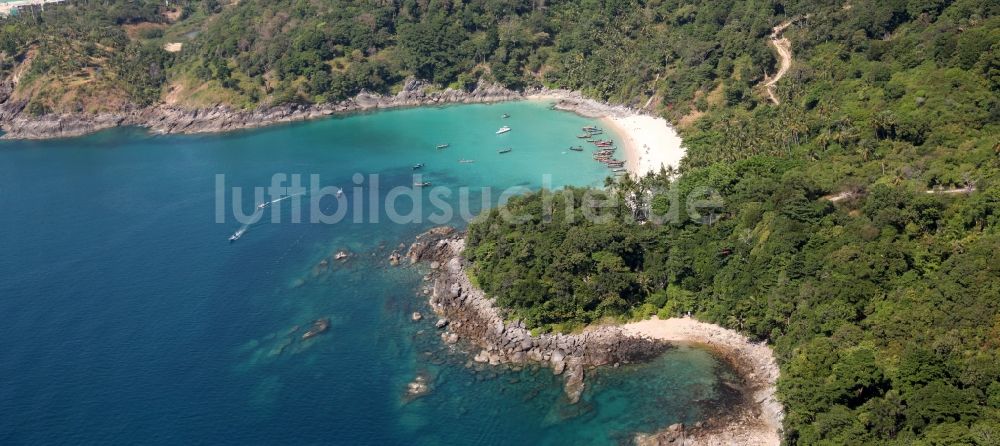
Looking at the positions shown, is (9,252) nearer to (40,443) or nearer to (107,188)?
(107,188)

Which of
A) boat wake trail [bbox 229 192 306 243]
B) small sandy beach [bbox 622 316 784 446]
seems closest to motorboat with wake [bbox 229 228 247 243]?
boat wake trail [bbox 229 192 306 243]

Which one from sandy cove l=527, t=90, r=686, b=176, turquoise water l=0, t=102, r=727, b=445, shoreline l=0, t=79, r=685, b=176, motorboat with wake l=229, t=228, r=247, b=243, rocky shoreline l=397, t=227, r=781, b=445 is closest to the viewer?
rocky shoreline l=397, t=227, r=781, b=445

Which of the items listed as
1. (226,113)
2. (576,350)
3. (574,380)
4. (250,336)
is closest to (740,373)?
(574,380)

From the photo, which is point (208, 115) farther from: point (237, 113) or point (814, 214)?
point (814, 214)

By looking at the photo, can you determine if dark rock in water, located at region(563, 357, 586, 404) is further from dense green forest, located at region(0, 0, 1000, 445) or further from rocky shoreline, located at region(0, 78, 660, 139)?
rocky shoreline, located at region(0, 78, 660, 139)

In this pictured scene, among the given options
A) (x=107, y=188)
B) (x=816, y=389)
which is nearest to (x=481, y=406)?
(x=816, y=389)
